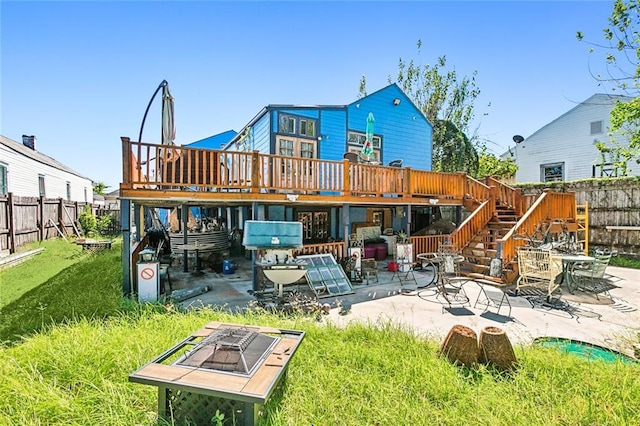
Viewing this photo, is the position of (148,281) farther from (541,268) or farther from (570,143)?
(570,143)

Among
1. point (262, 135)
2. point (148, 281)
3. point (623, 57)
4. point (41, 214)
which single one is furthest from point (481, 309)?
point (41, 214)

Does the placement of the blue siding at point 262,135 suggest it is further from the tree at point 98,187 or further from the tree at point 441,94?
the tree at point 98,187

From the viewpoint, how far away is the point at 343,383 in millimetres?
3299

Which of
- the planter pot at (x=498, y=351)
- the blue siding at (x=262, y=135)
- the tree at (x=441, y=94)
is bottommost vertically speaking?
the planter pot at (x=498, y=351)

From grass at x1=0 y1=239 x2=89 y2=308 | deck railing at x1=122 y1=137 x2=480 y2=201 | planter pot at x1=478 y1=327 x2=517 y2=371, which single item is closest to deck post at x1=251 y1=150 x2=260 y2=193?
deck railing at x1=122 y1=137 x2=480 y2=201

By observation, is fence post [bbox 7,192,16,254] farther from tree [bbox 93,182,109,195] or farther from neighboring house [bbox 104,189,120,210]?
tree [bbox 93,182,109,195]

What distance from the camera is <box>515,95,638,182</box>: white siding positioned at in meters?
15.9

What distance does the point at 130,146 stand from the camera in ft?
20.0

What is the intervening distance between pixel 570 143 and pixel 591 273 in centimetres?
1310

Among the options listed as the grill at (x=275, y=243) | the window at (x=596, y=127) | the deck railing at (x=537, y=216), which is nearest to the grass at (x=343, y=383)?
the grill at (x=275, y=243)

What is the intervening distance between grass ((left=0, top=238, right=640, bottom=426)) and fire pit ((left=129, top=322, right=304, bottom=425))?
1.32 feet

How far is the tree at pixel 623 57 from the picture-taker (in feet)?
29.8

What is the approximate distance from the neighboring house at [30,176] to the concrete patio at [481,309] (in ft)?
35.2

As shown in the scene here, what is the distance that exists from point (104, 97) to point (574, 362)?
55.3 feet
